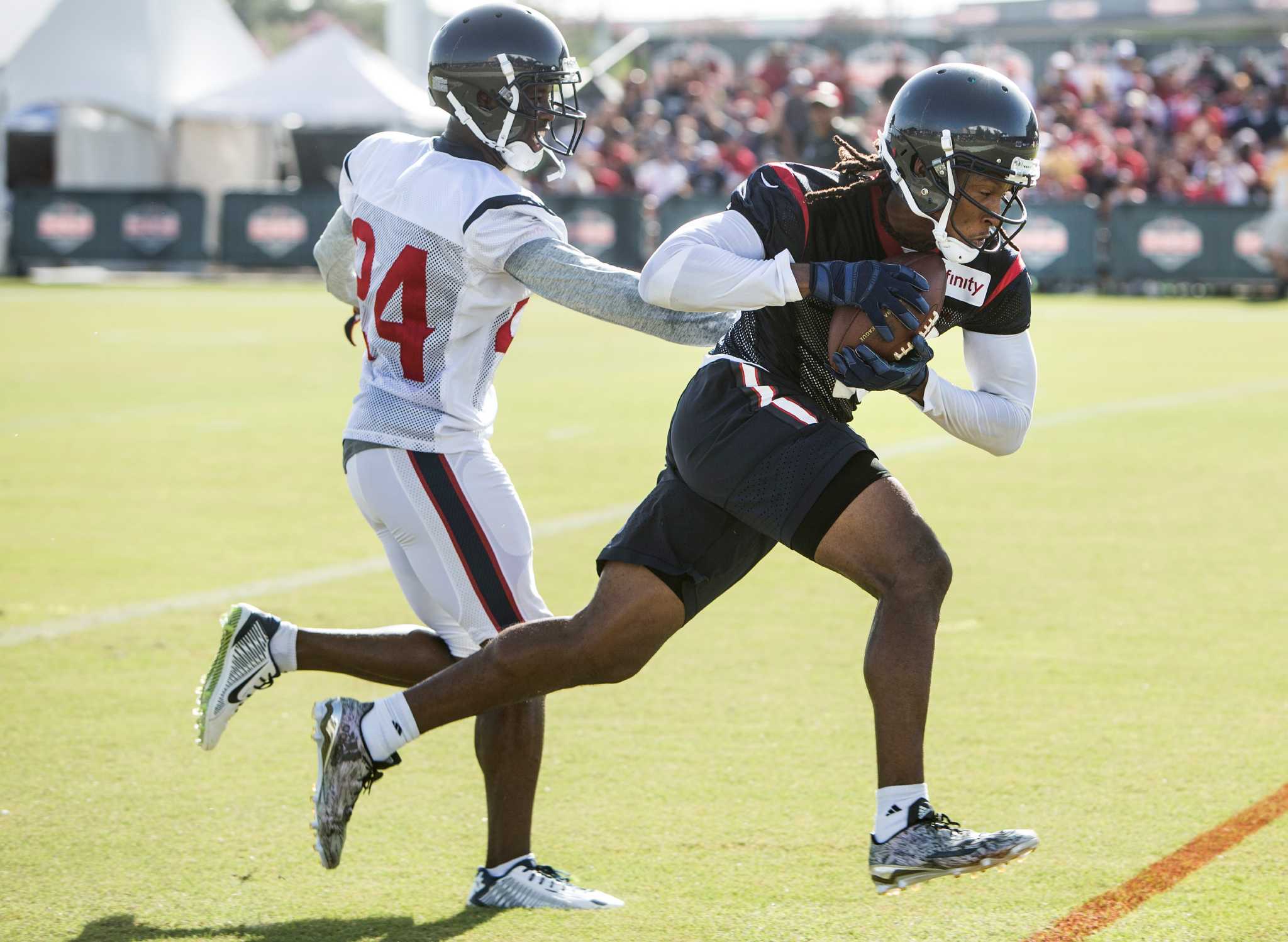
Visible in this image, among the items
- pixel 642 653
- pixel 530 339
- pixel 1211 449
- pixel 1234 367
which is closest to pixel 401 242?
pixel 642 653

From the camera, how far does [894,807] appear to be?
10.6ft

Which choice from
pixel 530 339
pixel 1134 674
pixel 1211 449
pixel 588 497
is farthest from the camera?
pixel 530 339

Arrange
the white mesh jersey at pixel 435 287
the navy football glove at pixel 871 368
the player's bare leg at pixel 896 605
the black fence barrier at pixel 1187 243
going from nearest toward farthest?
the player's bare leg at pixel 896 605, the navy football glove at pixel 871 368, the white mesh jersey at pixel 435 287, the black fence barrier at pixel 1187 243

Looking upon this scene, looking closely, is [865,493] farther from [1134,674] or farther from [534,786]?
[1134,674]

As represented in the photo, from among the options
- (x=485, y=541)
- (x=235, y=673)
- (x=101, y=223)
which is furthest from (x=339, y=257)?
(x=101, y=223)

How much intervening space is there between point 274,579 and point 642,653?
3.30 metres

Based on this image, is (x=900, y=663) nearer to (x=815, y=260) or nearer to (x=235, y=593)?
(x=815, y=260)

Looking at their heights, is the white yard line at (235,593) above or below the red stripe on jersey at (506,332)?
below

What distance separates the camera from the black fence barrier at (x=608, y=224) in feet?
75.1

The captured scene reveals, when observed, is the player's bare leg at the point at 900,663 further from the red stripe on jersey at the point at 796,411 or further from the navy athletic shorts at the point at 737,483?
the red stripe on jersey at the point at 796,411

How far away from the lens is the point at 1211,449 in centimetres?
970

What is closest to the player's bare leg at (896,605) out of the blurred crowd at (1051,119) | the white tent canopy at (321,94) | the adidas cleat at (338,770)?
the adidas cleat at (338,770)

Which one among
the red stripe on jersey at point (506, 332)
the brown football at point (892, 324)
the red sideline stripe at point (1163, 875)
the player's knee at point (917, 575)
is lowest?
the red sideline stripe at point (1163, 875)

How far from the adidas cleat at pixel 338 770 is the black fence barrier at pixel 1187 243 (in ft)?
62.0
